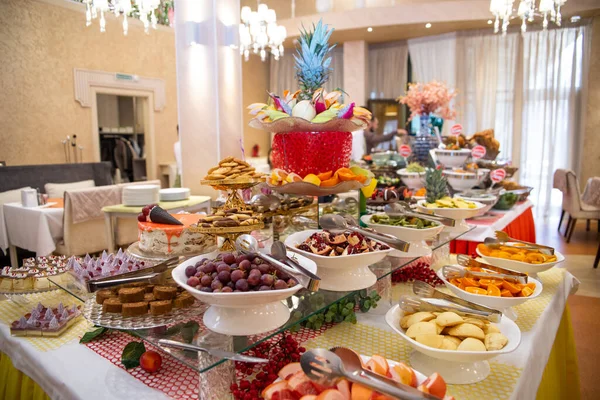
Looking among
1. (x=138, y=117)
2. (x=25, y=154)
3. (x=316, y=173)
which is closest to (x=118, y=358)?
(x=316, y=173)

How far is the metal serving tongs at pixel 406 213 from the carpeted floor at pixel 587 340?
58.7 inches

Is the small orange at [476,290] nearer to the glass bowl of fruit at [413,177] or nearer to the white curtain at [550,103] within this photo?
the glass bowl of fruit at [413,177]

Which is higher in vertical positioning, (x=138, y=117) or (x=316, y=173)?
(x=138, y=117)

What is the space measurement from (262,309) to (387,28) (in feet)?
26.4

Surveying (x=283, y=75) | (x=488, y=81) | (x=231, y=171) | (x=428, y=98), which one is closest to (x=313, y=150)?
(x=231, y=171)

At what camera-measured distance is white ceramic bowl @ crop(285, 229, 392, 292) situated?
1126mm

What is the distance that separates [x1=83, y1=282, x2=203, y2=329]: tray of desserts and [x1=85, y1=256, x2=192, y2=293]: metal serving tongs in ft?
0.07

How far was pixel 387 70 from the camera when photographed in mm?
9219

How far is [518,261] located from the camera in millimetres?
1669

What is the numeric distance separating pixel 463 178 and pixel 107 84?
6595 millimetres

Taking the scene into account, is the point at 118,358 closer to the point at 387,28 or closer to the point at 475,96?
the point at 387,28

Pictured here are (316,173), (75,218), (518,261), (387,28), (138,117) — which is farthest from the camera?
(138,117)

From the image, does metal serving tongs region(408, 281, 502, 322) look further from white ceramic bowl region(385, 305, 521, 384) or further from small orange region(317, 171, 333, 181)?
small orange region(317, 171, 333, 181)

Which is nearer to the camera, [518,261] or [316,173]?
[316,173]
